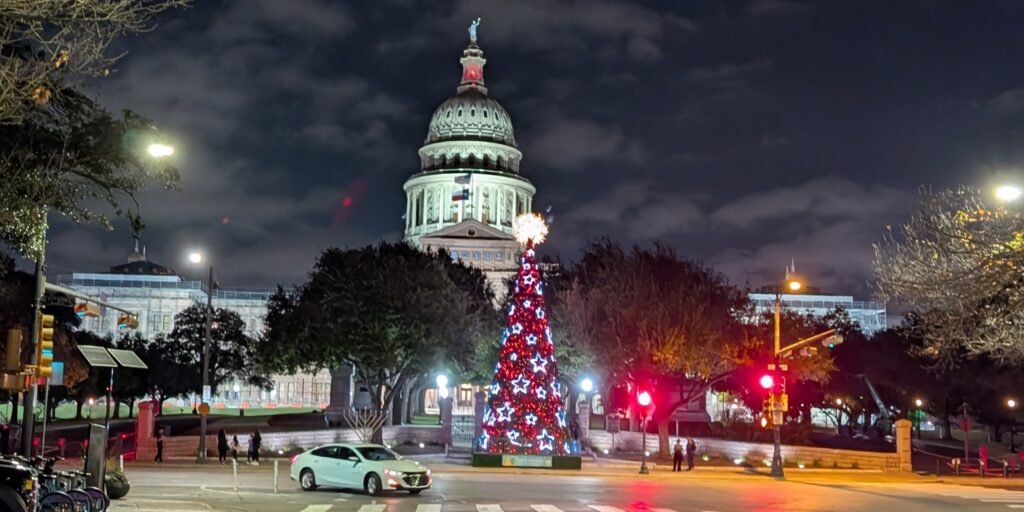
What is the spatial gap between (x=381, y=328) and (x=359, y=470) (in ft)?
95.1

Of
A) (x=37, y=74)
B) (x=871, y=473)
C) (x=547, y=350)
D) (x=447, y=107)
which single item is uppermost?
(x=447, y=107)

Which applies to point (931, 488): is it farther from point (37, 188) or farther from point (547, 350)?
point (37, 188)

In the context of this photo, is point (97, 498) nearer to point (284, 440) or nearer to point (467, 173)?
point (284, 440)

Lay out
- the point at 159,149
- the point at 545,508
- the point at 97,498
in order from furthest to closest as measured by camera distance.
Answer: the point at 545,508, the point at 97,498, the point at 159,149

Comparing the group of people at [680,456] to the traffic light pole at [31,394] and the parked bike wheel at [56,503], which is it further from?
the parked bike wheel at [56,503]

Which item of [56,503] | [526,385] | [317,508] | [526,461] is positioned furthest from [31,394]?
[526,461]

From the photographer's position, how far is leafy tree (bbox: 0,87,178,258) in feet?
54.0

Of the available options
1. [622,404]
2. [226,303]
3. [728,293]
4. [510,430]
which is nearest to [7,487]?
[510,430]

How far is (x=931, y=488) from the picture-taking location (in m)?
35.0

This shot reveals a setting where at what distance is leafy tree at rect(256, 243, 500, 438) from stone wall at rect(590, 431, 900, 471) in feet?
29.7

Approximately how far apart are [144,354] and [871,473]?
65.0 m

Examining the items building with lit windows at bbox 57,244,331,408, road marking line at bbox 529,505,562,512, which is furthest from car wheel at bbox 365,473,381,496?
building with lit windows at bbox 57,244,331,408

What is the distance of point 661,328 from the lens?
47469 mm

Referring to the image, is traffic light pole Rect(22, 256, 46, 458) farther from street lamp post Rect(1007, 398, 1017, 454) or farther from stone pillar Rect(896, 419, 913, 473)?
street lamp post Rect(1007, 398, 1017, 454)
